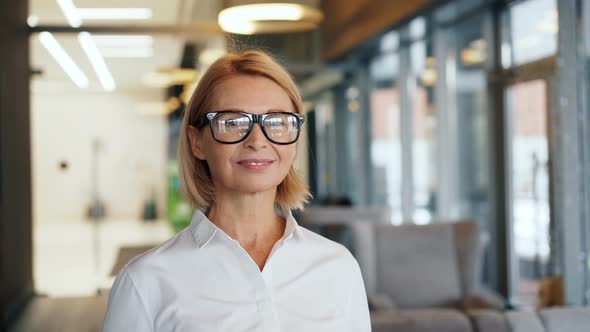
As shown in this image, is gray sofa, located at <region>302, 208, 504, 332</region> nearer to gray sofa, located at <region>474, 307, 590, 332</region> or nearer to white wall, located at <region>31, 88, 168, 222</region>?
white wall, located at <region>31, 88, 168, 222</region>

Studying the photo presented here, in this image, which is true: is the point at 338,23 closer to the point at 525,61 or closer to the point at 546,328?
the point at 525,61

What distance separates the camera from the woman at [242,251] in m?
1.24

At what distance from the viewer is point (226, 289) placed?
4.16 ft

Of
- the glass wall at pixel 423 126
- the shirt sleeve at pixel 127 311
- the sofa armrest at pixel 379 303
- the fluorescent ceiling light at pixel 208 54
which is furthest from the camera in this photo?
the glass wall at pixel 423 126

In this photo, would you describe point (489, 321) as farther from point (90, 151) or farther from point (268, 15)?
point (90, 151)

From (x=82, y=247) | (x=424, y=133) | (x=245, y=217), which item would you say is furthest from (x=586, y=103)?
(x=82, y=247)

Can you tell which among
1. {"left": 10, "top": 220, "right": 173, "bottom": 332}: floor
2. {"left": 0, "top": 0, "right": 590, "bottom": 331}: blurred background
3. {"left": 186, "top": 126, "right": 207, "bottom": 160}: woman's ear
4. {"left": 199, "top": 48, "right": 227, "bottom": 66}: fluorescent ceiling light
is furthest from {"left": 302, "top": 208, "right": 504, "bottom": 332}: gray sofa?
{"left": 186, "top": 126, "right": 207, "bottom": 160}: woman's ear

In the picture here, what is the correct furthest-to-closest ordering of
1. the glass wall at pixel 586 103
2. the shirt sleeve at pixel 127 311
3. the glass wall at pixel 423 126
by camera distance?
the glass wall at pixel 423 126 < the glass wall at pixel 586 103 < the shirt sleeve at pixel 127 311

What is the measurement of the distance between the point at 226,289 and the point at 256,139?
295 millimetres

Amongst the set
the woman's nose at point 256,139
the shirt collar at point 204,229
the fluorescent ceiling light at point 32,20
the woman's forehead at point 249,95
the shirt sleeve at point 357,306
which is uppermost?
the fluorescent ceiling light at point 32,20

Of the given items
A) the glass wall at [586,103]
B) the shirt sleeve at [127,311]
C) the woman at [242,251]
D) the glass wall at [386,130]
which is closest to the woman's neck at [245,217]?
the woman at [242,251]

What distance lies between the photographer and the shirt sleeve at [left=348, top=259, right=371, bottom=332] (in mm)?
1395

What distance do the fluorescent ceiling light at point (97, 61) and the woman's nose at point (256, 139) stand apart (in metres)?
4.13

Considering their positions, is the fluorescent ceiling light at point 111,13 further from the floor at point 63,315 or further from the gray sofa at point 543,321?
the gray sofa at point 543,321
